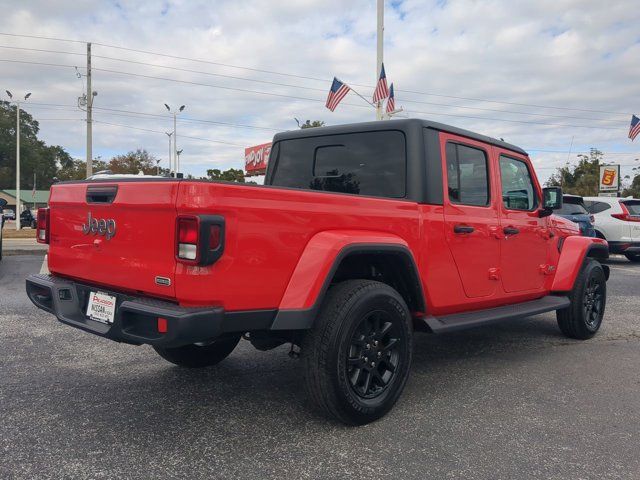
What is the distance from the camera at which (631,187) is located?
63750mm

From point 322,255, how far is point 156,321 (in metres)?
0.92

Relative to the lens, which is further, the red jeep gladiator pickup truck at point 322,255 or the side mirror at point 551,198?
the side mirror at point 551,198

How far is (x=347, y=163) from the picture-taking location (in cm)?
411

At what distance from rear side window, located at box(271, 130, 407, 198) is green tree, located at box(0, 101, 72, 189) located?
295 ft

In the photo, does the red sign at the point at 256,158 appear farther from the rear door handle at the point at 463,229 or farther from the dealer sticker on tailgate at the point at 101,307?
the dealer sticker on tailgate at the point at 101,307

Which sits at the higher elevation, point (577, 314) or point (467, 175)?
point (467, 175)

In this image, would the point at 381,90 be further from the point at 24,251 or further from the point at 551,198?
the point at 551,198

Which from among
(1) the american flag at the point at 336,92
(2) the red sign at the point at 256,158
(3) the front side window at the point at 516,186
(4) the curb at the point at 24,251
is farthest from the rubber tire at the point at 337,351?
(2) the red sign at the point at 256,158

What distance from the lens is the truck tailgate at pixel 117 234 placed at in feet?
8.55

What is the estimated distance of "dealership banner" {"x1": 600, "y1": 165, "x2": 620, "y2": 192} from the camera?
34.8 m

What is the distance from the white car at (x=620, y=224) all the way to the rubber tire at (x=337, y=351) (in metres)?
11.2

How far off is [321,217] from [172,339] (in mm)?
1030

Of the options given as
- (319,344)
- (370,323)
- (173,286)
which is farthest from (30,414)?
(370,323)

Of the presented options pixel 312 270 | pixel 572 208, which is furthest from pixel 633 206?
pixel 312 270
